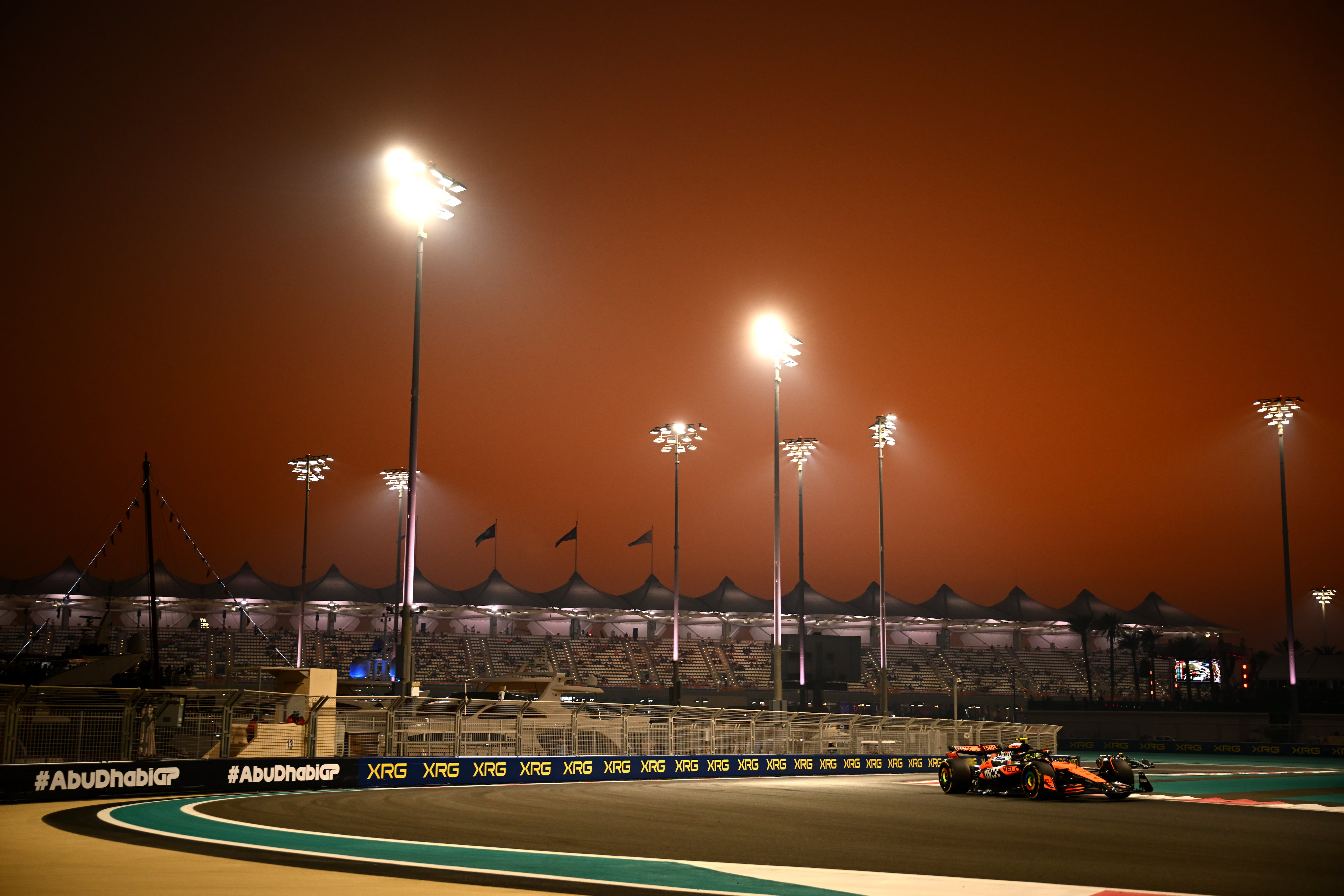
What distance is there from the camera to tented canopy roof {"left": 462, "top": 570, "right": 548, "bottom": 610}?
294ft

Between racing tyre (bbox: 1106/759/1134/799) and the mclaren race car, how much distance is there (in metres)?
0.01

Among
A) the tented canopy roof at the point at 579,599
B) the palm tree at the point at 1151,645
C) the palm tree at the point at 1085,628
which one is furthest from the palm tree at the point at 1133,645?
the tented canopy roof at the point at 579,599

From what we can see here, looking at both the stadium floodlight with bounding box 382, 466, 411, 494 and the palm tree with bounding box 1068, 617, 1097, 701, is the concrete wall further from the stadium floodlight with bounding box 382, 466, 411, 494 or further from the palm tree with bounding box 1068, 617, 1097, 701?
the stadium floodlight with bounding box 382, 466, 411, 494

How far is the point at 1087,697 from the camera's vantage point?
305ft

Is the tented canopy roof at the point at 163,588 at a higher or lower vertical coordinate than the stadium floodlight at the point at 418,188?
lower

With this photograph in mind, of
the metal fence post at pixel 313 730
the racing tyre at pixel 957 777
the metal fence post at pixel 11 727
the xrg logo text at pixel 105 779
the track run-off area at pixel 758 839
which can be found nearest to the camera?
the track run-off area at pixel 758 839

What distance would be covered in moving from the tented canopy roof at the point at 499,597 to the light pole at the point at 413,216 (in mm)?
59316

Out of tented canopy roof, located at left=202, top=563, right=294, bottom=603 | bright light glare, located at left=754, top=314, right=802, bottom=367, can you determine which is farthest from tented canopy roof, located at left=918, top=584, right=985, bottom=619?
bright light glare, located at left=754, top=314, right=802, bottom=367

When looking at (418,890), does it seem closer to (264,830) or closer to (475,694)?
(264,830)

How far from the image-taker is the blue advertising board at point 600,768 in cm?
2364

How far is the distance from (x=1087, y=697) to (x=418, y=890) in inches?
3689

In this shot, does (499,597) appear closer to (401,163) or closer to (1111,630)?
(1111,630)

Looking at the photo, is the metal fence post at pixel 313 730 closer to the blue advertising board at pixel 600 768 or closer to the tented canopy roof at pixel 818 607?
the blue advertising board at pixel 600 768

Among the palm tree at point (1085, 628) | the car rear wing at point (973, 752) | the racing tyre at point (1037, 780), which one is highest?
the palm tree at point (1085, 628)
